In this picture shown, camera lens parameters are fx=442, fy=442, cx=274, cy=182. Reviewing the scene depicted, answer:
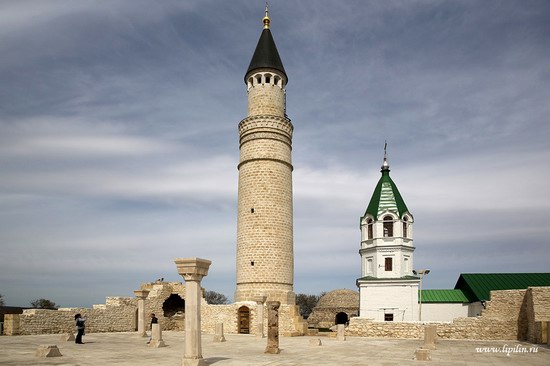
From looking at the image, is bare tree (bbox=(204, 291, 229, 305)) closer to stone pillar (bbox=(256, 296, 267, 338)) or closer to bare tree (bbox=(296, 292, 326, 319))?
bare tree (bbox=(296, 292, 326, 319))

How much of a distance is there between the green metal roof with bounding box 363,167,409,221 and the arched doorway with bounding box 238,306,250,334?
12.6 meters

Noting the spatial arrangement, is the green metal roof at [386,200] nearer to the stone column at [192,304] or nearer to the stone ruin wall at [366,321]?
the stone ruin wall at [366,321]

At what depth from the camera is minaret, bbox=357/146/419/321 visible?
104 feet

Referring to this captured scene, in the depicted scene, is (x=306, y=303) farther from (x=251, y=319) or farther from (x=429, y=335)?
(x=429, y=335)

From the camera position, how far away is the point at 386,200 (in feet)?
112

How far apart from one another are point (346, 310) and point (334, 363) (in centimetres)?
3588

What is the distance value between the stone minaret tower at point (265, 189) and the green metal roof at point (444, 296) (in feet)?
34.8

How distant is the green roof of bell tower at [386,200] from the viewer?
33.5 meters

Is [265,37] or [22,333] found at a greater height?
[265,37]

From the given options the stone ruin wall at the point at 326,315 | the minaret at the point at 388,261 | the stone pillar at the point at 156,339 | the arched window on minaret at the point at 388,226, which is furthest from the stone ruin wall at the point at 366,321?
the stone ruin wall at the point at 326,315

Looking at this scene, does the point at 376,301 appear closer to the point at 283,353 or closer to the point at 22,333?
Answer: the point at 283,353

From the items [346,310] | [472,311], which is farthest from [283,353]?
[346,310]

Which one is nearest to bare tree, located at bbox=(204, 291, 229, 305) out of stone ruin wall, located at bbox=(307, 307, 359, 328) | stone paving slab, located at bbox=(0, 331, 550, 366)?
stone ruin wall, located at bbox=(307, 307, 359, 328)

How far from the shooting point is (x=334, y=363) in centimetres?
1207
